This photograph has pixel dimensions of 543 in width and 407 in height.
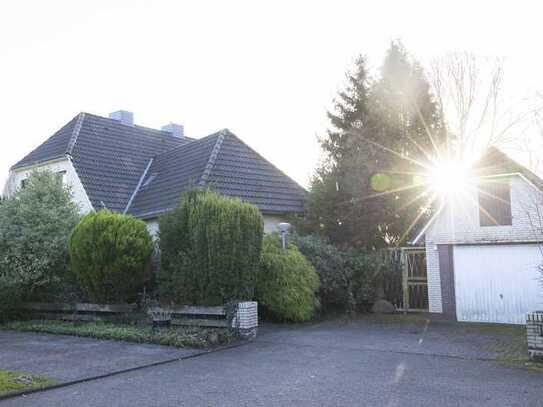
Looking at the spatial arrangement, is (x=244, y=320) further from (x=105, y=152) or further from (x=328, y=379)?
(x=105, y=152)

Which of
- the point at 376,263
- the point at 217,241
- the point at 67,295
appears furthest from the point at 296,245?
the point at 67,295

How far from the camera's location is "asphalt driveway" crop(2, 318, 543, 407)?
6332 mm

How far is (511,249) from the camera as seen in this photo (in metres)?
13.6

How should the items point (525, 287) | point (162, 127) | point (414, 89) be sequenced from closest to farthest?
point (525, 287)
point (414, 89)
point (162, 127)

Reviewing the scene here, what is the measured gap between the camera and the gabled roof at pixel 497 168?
13328mm

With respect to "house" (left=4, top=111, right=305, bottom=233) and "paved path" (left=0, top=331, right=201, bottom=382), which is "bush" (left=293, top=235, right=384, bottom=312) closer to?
"house" (left=4, top=111, right=305, bottom=233)

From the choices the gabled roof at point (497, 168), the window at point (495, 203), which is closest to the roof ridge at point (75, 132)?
the gabled roof at point (497, 168)

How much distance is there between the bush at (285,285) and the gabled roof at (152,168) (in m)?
5.08

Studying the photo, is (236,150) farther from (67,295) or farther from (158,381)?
(158,381)

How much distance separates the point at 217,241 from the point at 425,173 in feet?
35.4

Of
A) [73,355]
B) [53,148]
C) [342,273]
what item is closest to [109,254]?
[73,355]

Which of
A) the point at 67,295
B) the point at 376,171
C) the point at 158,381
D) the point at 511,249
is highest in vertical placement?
the point at 376,171

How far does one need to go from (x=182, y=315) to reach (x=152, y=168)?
12.6 m

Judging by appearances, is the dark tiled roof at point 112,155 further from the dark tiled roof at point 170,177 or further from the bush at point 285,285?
the bush at point 285,285
